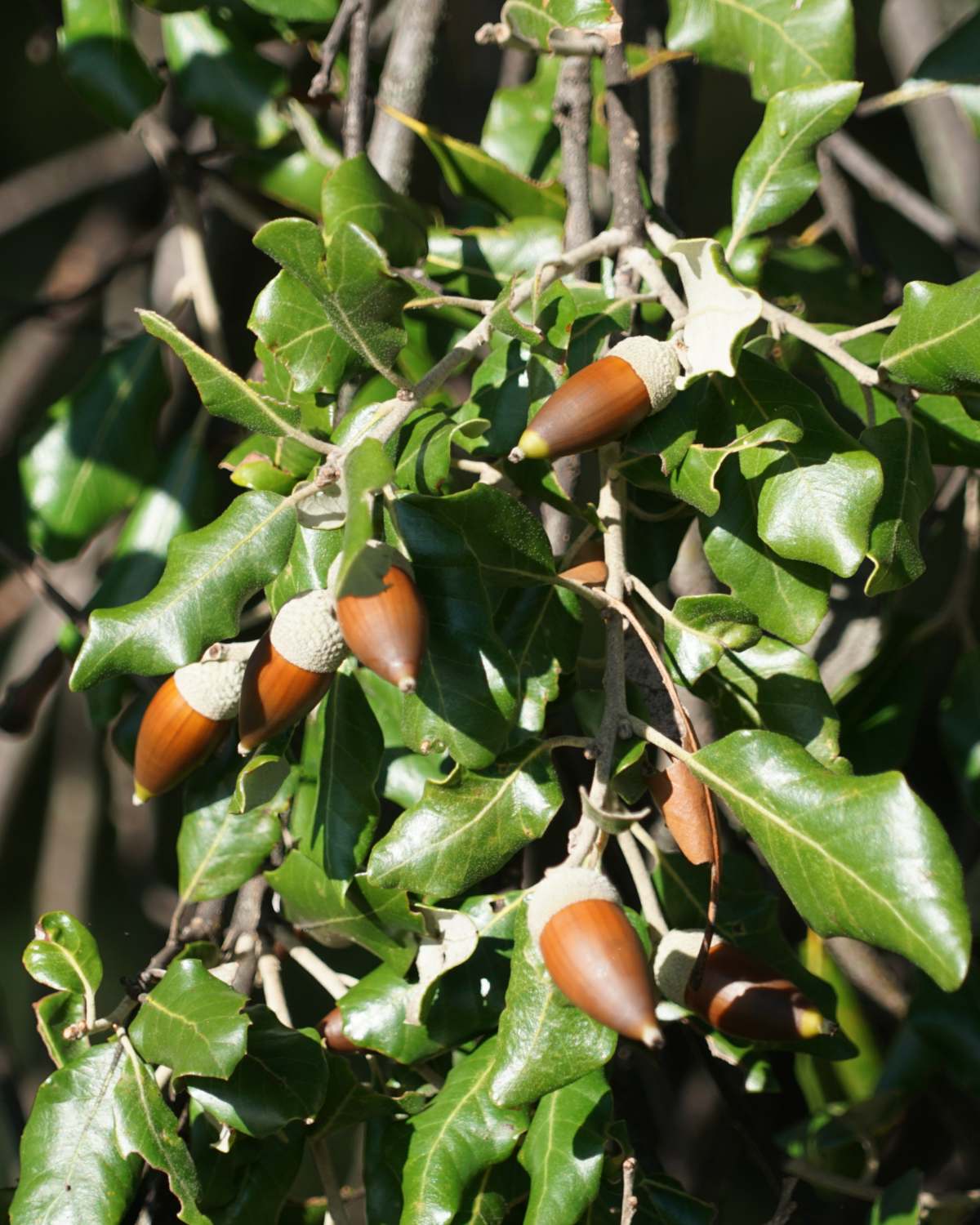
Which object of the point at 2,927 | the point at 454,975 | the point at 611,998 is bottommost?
the point at 2,927

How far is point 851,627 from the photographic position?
1407mm

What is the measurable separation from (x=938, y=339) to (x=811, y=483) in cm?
13

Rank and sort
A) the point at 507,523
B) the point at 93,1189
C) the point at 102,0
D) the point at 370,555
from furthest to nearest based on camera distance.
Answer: the point at 102,0 < the point at 93,1189 < the point at 507,523 < the point at 370,555

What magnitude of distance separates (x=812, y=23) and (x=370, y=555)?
76 cm

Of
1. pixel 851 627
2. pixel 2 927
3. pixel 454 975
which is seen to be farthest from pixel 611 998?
pixel 2 927

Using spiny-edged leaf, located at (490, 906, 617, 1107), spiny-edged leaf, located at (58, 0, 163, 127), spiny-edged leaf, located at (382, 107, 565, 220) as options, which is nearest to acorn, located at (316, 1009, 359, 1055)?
spiny-edged leaf, located at (490, 906, 617, 1107)

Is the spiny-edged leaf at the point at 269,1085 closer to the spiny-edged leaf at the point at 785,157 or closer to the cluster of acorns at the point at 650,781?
the cluster of acorns at the point at 650,781

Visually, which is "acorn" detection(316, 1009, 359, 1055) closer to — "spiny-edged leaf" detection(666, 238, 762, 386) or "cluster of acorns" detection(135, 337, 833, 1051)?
"cluster of acorns" detection(135, 337, 833, 1051)

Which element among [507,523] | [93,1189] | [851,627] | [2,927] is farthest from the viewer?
[2,927]

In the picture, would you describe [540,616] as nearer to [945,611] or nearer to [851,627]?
[851,627]

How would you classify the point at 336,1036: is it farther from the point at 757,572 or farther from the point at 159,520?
the point at 159,520

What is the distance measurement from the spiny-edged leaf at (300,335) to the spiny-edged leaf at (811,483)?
28 cm

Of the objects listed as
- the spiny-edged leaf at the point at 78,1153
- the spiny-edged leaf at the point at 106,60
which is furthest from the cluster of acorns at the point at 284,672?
the spiny-edged leaf at the point at 106,60

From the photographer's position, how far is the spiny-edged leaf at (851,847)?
26.5 inches
